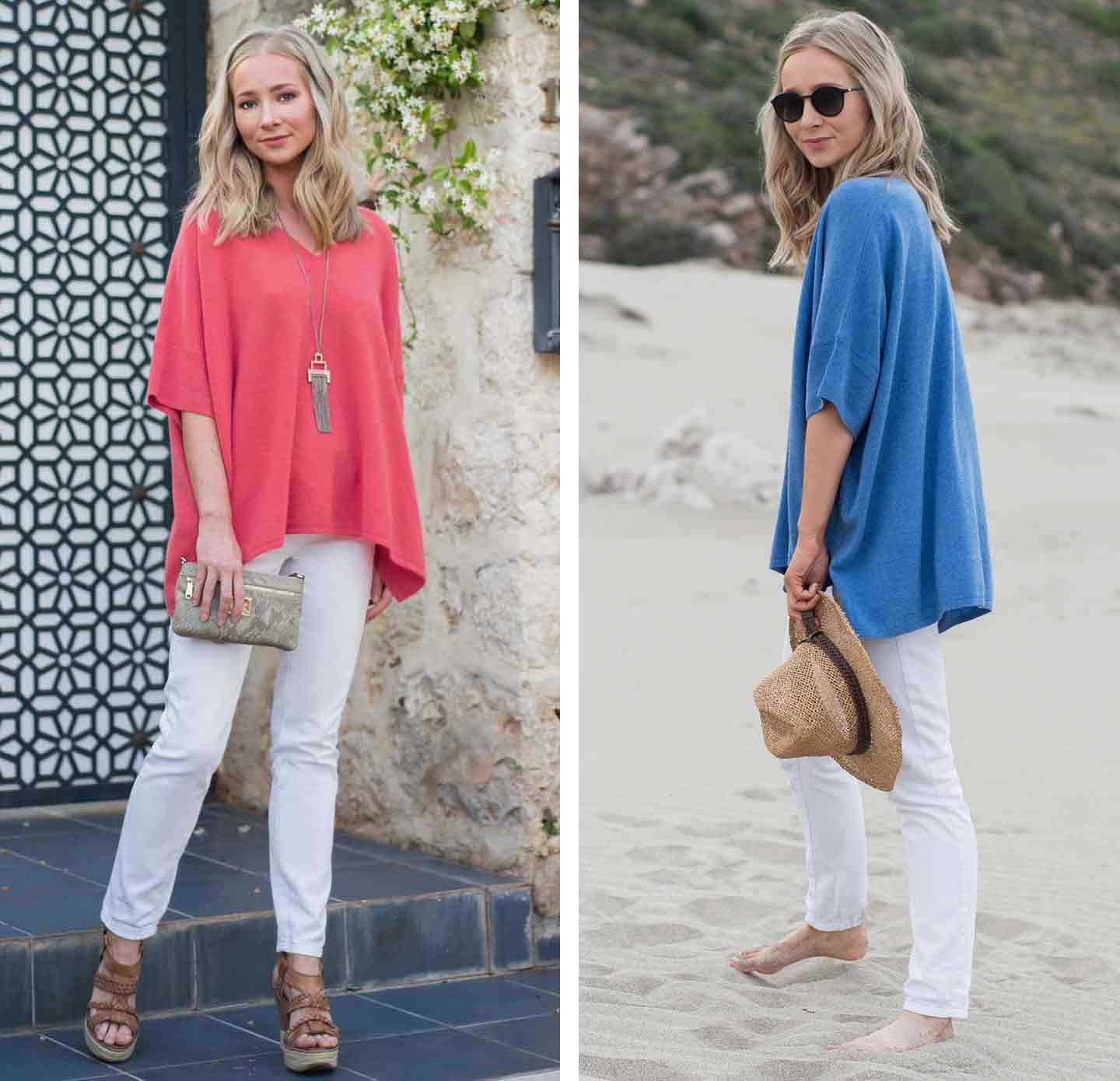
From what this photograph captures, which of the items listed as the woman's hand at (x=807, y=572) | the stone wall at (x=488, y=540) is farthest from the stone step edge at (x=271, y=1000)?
the woman's hand at (x=807, y=572)

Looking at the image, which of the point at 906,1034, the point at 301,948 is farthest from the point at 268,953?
the point at 906,1034

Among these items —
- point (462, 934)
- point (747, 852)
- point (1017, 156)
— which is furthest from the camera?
point (1017, 156)

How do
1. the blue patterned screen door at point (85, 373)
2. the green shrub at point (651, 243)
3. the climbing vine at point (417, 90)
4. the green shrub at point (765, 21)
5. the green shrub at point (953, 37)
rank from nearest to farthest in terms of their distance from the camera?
the climbing vine at point (417, 90) < the blue patterned screen door at point (85, 373) < the green shrub at point (651, 243) < the green shrub at point (765, 21) < the green shrub at point (953, 37)

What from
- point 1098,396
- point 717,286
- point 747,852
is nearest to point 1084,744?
point 747,852

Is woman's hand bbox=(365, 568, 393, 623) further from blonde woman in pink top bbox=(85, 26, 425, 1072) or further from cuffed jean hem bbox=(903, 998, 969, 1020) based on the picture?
cuffed jean hem bbox=(903, 998, 969, 1020)

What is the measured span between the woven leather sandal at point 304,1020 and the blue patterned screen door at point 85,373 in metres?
1.67

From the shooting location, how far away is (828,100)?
323cm

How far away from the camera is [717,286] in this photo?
16.1m

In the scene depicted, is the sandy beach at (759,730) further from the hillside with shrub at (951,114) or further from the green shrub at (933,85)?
the green shrub at (933,85)

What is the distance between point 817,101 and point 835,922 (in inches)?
60.5

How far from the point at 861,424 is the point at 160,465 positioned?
7.89ft

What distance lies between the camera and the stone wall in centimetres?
421

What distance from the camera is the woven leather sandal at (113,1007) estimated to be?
326 cm

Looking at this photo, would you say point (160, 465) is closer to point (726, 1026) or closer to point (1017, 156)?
point (726, 1026)
